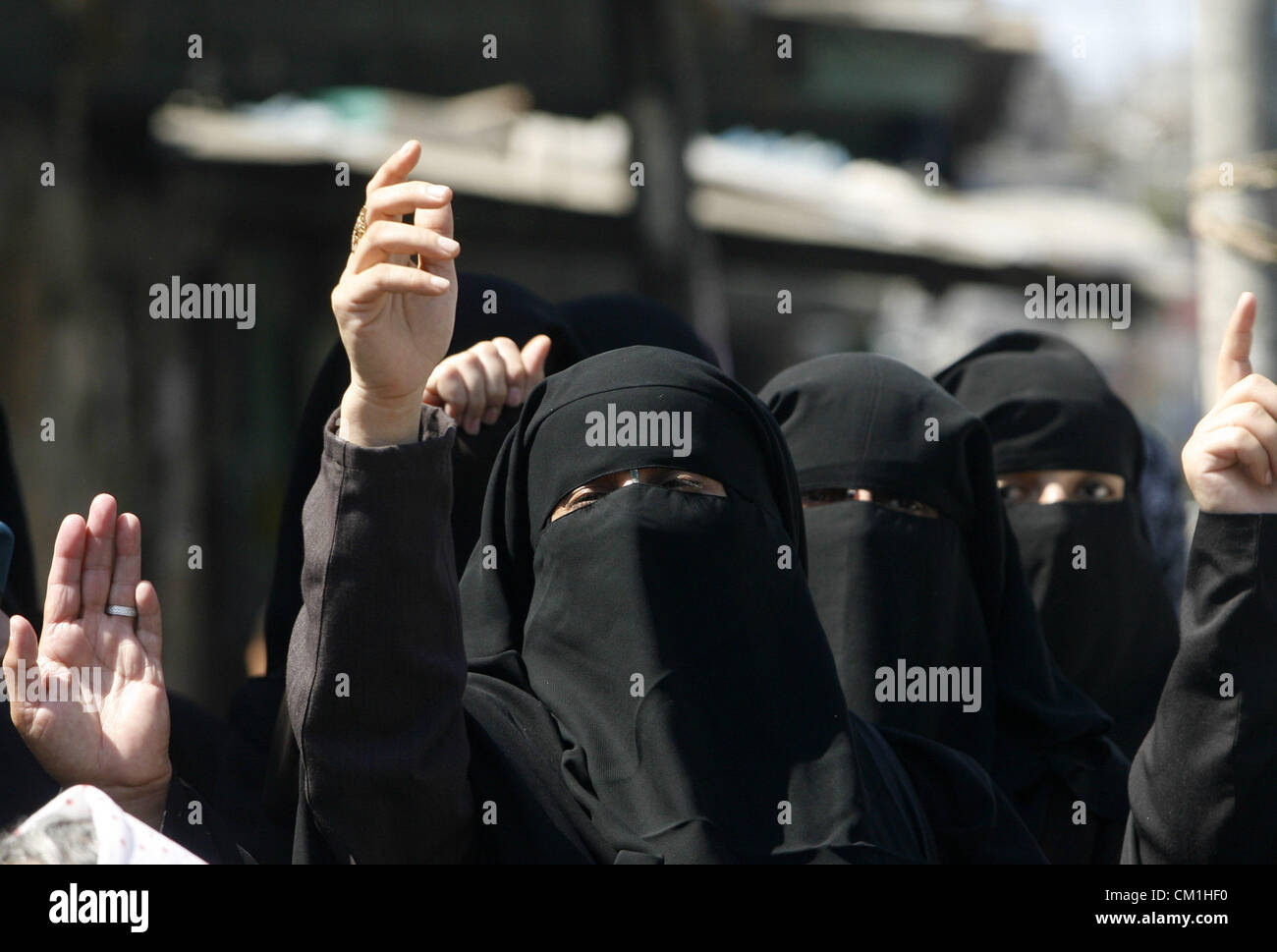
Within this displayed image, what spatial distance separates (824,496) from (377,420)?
1.09 metres

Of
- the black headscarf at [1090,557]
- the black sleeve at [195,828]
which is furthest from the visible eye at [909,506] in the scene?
the black sleeve at [195,828]

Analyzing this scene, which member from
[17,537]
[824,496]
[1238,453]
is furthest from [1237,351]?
[17,537]

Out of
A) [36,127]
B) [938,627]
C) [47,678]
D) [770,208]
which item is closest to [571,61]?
[770,208]

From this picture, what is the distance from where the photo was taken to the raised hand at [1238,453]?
1.97 meters

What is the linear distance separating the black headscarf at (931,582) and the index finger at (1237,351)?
2.02ft

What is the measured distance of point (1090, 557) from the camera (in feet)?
10.2

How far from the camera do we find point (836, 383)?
9.28 feet

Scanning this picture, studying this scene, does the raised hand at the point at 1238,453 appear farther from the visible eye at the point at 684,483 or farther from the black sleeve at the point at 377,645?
the black sleeve at the point at 377,645

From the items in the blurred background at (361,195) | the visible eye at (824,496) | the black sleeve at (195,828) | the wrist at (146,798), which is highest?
the blurred background at (361,195)

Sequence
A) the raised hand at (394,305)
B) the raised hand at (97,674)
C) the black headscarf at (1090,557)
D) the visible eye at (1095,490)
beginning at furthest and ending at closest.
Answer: the visible eye at (1095,490) → the black headscarf at (1090,557) → the raised hand at (97,674) → the raised hand at (394,305)
